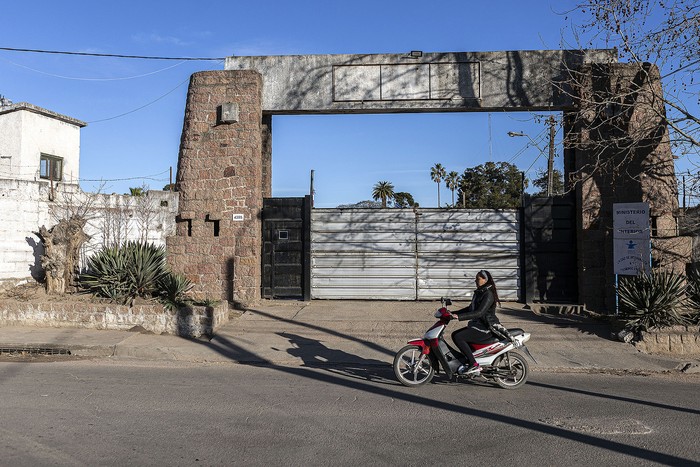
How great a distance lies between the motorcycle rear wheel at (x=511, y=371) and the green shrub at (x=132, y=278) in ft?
22.0

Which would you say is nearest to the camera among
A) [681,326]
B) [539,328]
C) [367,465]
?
[367,465]

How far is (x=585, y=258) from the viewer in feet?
44.1

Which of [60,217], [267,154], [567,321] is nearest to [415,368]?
[567,321]

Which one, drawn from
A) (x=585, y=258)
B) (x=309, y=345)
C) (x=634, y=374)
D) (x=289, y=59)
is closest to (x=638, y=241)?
(x=585, y=258)

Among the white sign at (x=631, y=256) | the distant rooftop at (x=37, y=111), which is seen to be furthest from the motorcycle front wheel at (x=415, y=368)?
the distant rooftop at (x=37, y=111)

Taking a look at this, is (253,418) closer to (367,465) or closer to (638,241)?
(367,465)

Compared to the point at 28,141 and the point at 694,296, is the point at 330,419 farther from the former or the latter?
the point at 28,141

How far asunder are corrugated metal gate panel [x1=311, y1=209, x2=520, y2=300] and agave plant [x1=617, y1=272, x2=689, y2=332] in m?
3.45

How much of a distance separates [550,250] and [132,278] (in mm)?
9403

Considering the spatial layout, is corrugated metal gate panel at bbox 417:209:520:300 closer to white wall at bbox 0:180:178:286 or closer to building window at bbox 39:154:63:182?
white wall at bbox 0:180:178:286

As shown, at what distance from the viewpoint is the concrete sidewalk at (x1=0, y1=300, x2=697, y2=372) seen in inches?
387

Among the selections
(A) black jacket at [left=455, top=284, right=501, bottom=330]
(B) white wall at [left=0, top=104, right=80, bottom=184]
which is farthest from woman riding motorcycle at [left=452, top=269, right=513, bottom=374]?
(B) white wall at [left=0, top=104, right=80, bottom=184]

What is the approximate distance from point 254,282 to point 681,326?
8.85m

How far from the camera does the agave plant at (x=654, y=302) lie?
1066cm
